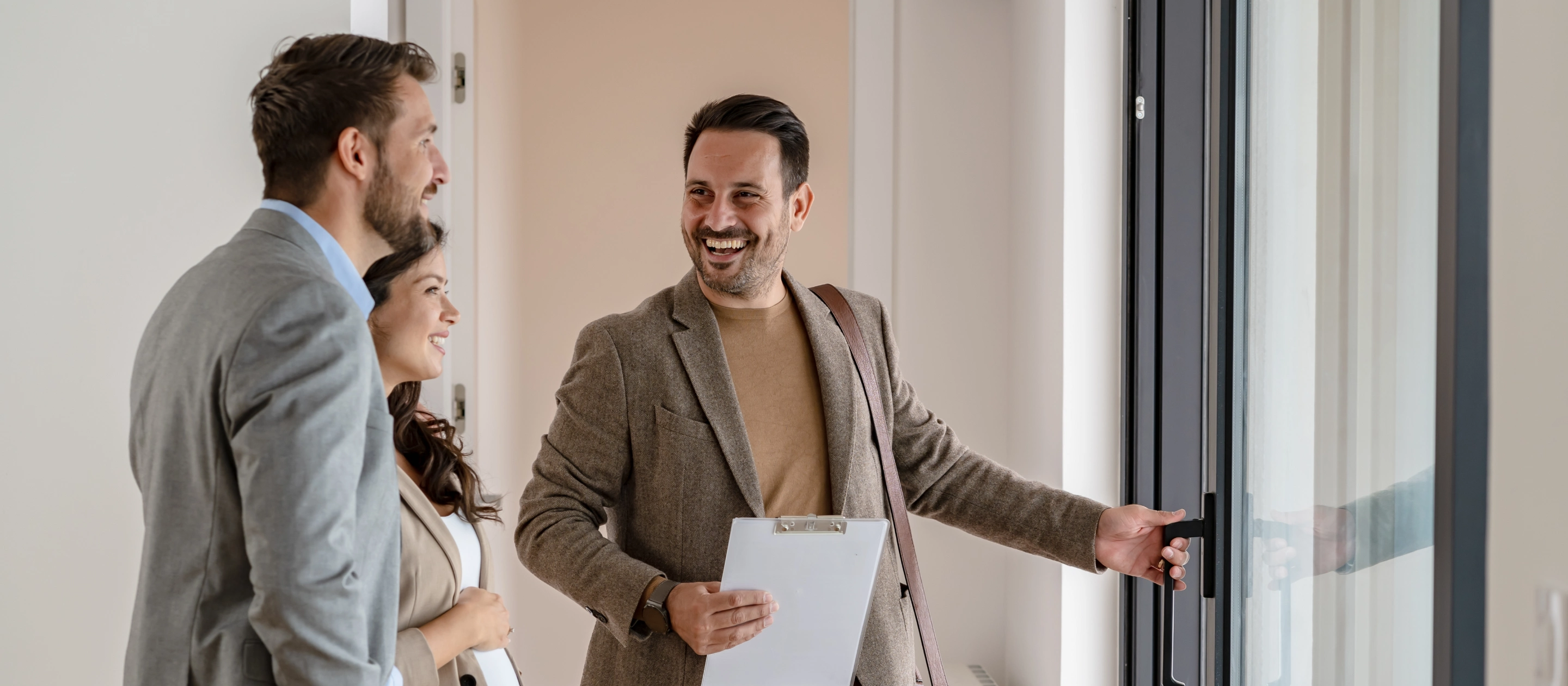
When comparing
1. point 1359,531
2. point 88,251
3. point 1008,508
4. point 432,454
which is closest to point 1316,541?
point 1359,531

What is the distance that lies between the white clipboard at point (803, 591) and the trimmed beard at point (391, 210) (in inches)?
20.8

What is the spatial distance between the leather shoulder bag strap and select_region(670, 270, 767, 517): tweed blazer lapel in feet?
0.72

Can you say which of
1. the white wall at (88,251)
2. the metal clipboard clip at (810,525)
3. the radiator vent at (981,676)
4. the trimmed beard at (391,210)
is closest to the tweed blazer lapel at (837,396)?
the metal clipboard clip at (810,525)

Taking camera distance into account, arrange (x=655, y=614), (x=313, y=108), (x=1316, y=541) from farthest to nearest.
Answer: (x=655, y=614) < (x=1316, y=541) < (x=313, y=108)

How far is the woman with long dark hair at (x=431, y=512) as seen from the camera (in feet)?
4.51

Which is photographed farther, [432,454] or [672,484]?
[432,454]

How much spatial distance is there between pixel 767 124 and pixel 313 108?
81 centimetres

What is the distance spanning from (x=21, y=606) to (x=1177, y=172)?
204cm

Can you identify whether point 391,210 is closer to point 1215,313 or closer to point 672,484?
point 672,484

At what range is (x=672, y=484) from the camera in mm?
1521

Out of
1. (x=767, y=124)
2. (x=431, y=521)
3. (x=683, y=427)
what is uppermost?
(x=767, y=124)

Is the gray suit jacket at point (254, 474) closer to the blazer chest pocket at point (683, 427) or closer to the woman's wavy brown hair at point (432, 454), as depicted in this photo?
the blazer chest pocket at point (683, 427)

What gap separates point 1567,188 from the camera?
0.67 metres

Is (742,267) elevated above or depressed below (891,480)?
above
